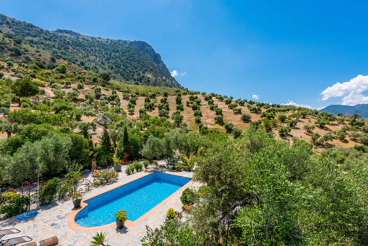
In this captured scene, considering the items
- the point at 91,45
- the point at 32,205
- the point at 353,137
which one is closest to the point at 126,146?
the point at 32,205

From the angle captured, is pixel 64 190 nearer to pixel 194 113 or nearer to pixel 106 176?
pixel 106 176

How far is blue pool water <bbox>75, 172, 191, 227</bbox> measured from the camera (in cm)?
1203

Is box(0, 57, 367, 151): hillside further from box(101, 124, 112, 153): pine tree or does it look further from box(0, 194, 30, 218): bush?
box(0, 194, 30, 218): bush

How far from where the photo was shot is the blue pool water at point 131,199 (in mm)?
12029

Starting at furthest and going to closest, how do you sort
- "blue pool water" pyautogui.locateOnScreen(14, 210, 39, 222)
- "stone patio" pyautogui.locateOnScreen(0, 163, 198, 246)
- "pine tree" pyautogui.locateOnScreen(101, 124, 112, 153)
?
1. "pine tree" pyautogui.locateOnScreen(101, 124, 112, 153)
2. "blue pool water" pyautogui.locateOnScreen(14, 210, 39, 222)
3. "stone patio" pyautogui.locateOnScreen(0, 163, 198, 246)

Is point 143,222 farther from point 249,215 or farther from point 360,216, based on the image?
point 360,216

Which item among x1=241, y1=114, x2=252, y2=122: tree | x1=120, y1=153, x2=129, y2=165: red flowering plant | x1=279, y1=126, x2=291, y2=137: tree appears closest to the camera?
x1=120, y1=153, x2=129, y2=165: red flowering plant

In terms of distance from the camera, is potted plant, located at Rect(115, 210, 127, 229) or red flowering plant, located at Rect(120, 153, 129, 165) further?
red flowering plant, located at Rect(120, 153, 129, 165)

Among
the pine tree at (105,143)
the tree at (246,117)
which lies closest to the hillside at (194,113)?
the tree at (246,117)

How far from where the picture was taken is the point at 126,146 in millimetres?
22734

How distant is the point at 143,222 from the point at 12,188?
36.0 ft

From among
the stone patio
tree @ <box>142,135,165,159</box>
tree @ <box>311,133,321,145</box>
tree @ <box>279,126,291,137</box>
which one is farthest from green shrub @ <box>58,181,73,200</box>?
tree @ <box>311,133,321,145</box>

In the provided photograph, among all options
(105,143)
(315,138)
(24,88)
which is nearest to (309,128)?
(315,138)

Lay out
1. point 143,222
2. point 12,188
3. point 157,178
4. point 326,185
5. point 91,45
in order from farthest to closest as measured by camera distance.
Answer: point 91,45, point 157,178, point 12,188, point 143,222, point 326,185
